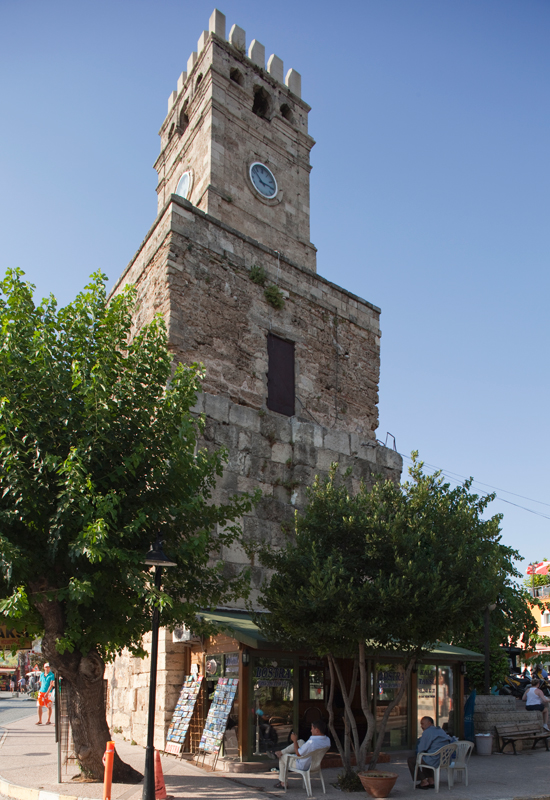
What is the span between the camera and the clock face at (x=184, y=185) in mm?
18278

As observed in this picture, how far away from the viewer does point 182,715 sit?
10547 mm

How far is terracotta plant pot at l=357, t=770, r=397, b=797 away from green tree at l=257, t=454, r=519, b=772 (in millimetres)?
652

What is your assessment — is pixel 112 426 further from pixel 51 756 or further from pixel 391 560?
pixel 51 756

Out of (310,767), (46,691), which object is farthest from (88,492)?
(46,691)

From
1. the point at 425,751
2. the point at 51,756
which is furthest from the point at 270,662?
the point at 51,756

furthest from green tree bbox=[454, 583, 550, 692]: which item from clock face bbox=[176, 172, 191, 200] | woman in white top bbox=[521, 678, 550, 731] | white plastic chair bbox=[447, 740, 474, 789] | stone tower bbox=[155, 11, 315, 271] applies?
clock face bbox=[176, 172, 191, 200]

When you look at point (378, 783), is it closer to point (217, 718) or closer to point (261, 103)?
point (217, 718)

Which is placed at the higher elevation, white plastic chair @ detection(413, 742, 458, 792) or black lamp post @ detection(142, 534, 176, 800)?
black lamp post @ detection(142, 534, 176, 800)

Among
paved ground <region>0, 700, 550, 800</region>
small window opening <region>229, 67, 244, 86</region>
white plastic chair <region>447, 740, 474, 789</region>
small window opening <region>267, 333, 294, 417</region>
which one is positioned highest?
small window opening <region>229, 67, 244, 86</region>

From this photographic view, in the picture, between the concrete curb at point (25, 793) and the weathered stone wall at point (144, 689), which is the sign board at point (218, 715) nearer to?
the weathered stone wall at point (144, 689)

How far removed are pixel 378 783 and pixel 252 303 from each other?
10.5 metres

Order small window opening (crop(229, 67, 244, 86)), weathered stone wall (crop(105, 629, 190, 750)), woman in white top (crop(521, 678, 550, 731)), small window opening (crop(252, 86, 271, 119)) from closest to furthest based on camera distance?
weathered stone wall (crop(105, 629, 190, 750)), woman in white top (crop(521, 678, 550, 731)), small window opening (crop(229, 67, 244, 86)), small window opening (crop(252, 86, 271, 119))

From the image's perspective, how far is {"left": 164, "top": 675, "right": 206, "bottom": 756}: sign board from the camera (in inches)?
409

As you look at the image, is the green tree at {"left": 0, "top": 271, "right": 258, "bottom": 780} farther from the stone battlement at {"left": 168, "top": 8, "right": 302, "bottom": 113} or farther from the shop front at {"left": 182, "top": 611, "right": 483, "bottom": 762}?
the stone battlement at {"left": 168, "top": 8, "right": 302, "bottom": 113}
